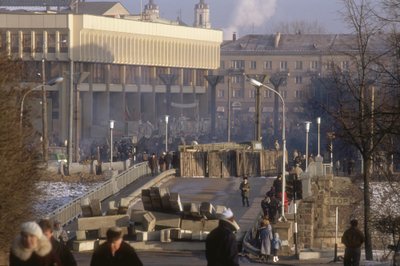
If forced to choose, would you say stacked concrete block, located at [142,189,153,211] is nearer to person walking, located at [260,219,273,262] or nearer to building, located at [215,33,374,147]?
person walking, located at [260,219,273,262]

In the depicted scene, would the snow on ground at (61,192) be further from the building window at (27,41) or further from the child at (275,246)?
the building window at (27,41)

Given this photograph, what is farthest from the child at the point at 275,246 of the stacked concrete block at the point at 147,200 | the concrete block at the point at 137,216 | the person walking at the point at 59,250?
the person walking at the point at 59,250

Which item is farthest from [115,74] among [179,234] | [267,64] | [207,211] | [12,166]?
[12,166]

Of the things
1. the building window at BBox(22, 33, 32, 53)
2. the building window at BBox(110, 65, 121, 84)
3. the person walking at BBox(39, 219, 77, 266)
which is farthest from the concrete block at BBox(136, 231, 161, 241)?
the building window at BBox(110, 65, 121, 84)

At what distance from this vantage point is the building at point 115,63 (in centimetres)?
10038

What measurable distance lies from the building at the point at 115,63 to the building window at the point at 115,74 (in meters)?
0.09

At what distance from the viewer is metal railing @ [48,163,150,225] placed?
4019 cm

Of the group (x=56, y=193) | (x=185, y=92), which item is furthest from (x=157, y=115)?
(x=56, y=193)

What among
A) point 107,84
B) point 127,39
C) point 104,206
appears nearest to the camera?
point 104,206

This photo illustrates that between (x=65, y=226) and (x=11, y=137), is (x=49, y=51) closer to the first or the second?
(x=65, y=226)

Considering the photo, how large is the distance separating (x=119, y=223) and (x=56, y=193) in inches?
608

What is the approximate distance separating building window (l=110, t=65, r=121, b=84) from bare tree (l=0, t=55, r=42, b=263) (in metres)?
82.1

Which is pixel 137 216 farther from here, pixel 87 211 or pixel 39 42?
pixel 39 42

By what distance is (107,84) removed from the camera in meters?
108
